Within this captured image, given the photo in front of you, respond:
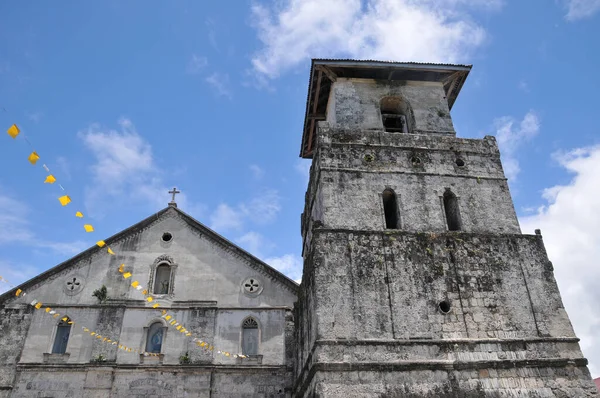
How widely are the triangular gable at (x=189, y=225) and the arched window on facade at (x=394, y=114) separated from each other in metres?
6.42

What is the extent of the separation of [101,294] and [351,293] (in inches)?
401

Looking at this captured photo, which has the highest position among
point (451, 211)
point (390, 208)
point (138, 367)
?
point (390, 208)

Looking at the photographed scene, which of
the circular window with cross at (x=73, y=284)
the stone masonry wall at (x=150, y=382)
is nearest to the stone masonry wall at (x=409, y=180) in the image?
the stone masonry wall at (x=150, y=382)

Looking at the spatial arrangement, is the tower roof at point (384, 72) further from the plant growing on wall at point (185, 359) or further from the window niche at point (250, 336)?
the plant growing on wall at point (185, 359)

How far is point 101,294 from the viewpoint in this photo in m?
17.3

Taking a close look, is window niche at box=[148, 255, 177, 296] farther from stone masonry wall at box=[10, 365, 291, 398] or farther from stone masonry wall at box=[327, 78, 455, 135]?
stone masonry wall at box=[327, 78, 455, 135]

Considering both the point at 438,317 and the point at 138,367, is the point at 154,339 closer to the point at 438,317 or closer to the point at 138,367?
the point at 138,367

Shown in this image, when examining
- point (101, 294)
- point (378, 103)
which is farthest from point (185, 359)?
point (378, 103)

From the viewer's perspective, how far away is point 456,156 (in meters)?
13.8

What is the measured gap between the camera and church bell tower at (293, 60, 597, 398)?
1033 cm

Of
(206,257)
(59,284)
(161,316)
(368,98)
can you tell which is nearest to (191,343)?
(161,316)

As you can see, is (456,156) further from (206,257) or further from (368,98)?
(206,257)

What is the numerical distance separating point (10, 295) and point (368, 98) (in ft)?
45.5

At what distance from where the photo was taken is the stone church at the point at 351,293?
414 inches
